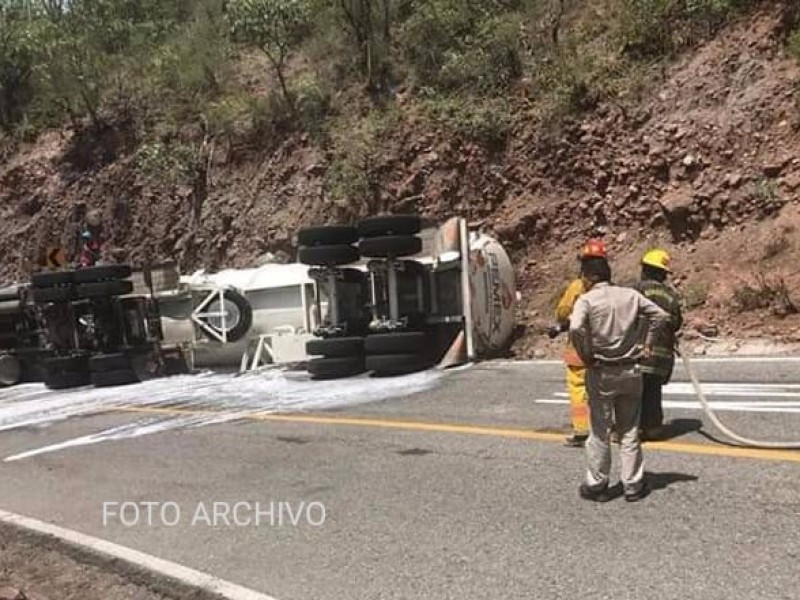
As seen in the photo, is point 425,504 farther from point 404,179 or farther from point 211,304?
point 404,179

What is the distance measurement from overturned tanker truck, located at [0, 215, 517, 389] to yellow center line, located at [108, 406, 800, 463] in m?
2.56

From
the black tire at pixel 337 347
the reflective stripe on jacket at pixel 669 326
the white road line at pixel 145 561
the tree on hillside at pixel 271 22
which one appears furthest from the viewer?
the tree on hillside at pixel 271 22

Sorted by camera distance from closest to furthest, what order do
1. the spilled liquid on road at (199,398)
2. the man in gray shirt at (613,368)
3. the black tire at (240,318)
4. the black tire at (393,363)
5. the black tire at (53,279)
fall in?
the man in gray shirt at (613,368) < the spilled liquid on road at (199,398) < the black tire at (393,363) < the black tire at (240,318) < the black tire at (53,279)

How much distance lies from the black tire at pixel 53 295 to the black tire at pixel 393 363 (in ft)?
21.8

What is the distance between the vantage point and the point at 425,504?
19.9 feet

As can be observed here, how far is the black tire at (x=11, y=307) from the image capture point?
18.1 m

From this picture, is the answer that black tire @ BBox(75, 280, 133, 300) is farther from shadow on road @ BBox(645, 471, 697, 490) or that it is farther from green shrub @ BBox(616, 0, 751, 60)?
shadow on road @ BBox(645, 471, 697, 490)

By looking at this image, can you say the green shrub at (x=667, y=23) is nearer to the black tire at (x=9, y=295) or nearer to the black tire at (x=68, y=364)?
the black tire at (x=68, y=364)

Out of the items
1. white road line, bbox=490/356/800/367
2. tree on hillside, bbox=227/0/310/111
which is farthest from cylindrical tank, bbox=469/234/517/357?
tree on hillside, bbox=227/0/310/111

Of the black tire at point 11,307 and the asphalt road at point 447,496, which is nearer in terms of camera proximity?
the asphalt road at point 447,496

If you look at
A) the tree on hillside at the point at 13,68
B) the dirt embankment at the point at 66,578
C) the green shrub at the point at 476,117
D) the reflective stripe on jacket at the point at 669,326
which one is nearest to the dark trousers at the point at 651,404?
the reflective stripe on jacket at the point at 669,326

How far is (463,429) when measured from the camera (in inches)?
331

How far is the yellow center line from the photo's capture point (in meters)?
6.36

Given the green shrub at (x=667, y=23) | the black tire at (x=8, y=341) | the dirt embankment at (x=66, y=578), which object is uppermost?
the green shrub at (x=667, y=23)
